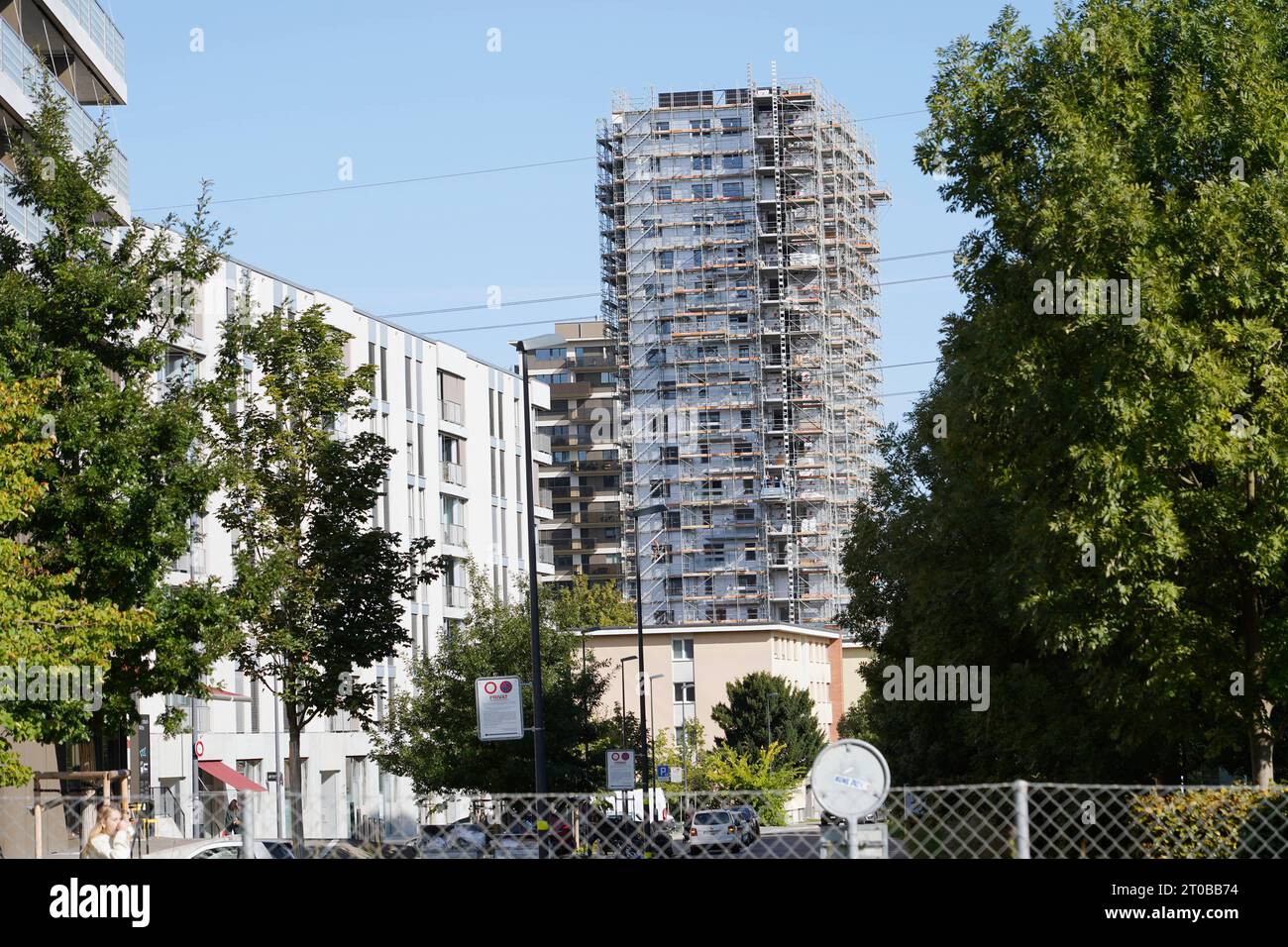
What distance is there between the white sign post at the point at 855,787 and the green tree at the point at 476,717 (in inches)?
1566

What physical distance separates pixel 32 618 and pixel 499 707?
35.6 feet

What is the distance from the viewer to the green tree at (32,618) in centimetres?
2033

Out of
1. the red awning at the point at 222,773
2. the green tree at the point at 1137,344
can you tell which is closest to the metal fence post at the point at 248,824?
the green tree at the point at 1137,344

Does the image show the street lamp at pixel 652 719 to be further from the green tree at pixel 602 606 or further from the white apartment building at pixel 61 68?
the white apartment building at pixel 61 68

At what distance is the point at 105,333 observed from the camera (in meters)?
25.7

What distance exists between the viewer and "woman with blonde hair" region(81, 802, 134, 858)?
9758 millimetres

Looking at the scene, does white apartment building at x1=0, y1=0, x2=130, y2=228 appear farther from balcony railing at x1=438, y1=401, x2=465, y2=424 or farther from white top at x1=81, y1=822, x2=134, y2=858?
balcony railing at x1=438, y1=401, x2=465, y2=424

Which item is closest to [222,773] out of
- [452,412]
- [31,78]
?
[452,412]

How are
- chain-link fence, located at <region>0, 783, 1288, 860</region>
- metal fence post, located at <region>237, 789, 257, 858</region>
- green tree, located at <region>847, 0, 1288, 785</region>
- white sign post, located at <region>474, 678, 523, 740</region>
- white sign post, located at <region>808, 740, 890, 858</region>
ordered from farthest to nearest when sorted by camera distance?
1. white sign post, located at <region>474, 678, 523, 740</region>
2. green tree, located at <region>847, 0, 1288, 785</region>
3. metal fence post, located at <region>237, 789, 257, 858</region>
4. chain-link fence, located at <region>0, 783, 1288, 860</region>
5. white sign post, located at <region>808, 740, 890, 858</region>

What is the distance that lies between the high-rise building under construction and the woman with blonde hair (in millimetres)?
119301

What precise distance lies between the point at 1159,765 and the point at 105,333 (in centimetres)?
1956

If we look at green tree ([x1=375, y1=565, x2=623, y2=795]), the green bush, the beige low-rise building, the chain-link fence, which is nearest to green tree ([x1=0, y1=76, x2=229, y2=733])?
the chain-link fence
